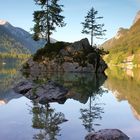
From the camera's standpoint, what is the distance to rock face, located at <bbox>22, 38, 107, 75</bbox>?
66.3 metres

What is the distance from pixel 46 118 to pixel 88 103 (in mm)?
6756

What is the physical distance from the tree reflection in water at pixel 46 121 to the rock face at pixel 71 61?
144 ft

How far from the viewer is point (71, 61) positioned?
66.4 m

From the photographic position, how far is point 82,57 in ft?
218

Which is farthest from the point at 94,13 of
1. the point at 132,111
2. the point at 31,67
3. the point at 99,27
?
the point at 132,111

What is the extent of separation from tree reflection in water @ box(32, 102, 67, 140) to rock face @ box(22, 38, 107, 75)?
4391 centimetres

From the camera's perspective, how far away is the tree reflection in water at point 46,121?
1362cm

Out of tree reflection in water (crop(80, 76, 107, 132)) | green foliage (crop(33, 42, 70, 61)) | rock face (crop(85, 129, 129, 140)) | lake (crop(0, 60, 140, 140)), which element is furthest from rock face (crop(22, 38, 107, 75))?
rock face (crop(85, 129, 129, 140))

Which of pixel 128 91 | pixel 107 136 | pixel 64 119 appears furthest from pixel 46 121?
pixel 128 91

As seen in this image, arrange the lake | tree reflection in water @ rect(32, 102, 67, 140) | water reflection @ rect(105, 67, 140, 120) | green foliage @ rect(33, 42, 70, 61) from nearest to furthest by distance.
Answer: tree reflection in water @ rect(32, 102, 67, 140), the lake, water reflection @ rect(105, 67, 140, 120), green foliage @ rect(33, 42, 70, 61)

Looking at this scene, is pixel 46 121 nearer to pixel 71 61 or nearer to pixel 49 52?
pixel 71 61

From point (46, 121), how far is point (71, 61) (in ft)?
164

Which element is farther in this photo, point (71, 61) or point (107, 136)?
point (71, 61)

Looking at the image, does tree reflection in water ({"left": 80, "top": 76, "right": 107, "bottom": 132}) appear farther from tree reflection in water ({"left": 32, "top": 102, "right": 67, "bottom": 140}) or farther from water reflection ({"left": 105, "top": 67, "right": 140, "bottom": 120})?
water reflection ({"left": 105, "top": 67, "right": 140, "bottom": 120})
